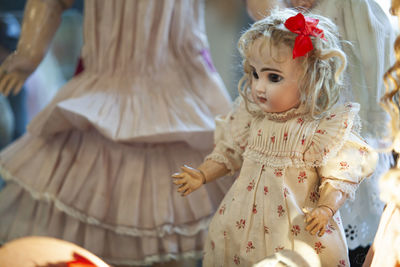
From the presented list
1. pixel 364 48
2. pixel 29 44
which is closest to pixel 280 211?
pixel 364 48

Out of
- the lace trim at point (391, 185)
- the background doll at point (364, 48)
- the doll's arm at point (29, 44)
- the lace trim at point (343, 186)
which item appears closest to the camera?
the lace trim at point (391, 185)

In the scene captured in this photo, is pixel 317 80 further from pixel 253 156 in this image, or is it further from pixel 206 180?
pixel 206 180

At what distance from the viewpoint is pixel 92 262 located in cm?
80

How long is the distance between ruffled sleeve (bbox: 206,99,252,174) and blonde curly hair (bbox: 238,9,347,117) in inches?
6.8

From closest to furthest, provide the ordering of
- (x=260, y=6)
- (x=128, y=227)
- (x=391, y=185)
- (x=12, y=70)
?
(x=391, y=185), (x=260, y=6), (x=128, y=227), (x=12, y=70)

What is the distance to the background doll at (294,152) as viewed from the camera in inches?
34.6

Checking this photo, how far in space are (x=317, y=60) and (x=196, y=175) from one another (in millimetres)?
344

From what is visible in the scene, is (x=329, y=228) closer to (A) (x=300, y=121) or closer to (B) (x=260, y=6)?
(A) (x=300, y=121)

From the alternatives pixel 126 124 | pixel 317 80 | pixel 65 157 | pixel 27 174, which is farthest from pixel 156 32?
pixel 317 80

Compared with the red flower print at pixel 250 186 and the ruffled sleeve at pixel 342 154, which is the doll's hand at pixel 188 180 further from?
the ruffled sleeve at pixel 342 154

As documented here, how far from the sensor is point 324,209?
85 centimetres

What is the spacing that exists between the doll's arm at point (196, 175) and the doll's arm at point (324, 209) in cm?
26

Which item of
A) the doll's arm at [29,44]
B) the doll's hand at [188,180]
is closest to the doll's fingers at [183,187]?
the doll's hand at [188,180]

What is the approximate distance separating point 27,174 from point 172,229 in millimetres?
453
